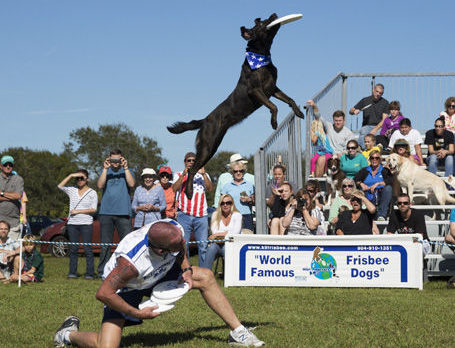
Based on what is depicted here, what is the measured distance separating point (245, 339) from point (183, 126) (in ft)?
7.81

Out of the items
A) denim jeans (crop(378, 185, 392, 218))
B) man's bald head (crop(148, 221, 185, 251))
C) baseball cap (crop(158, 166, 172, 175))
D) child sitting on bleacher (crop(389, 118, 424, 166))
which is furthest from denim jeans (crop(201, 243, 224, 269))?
man's bald head (crop(148, 221, 185, 251))

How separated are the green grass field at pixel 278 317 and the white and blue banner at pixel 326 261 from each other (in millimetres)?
210

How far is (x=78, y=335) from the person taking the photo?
4.66 metres

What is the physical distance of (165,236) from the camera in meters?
4.08

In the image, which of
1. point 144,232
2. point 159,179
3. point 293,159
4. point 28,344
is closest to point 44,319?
point 28,344

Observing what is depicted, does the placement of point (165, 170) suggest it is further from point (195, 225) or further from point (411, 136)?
point (411, 136)

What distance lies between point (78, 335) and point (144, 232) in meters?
0.99

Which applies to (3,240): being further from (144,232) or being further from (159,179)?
(144,232)

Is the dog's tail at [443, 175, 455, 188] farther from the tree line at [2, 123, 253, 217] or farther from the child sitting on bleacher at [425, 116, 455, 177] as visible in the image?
the tree line at [2, 123, 253, 217]

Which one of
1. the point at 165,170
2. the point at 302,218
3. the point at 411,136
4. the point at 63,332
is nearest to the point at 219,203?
the point at 302,218

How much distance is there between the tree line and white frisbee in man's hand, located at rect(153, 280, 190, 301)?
150ft

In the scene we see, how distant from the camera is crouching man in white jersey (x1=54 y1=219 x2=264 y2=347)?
4152 millimetres

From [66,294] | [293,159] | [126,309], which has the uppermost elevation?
[293,159]

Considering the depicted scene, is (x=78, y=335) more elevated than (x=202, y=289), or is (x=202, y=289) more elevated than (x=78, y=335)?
(x=202, y=289)
